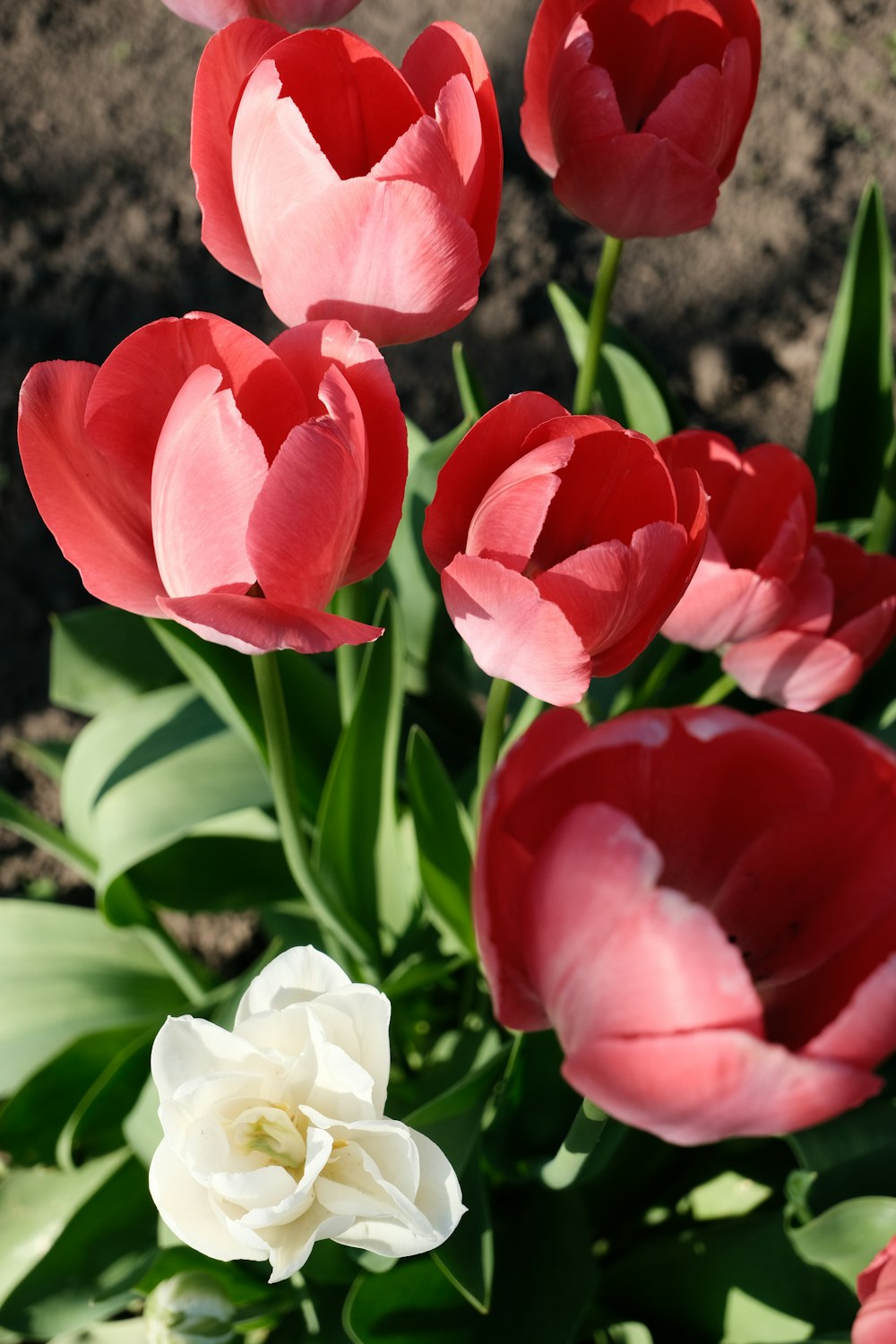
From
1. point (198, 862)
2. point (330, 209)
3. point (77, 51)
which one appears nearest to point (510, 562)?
point (330, 209)

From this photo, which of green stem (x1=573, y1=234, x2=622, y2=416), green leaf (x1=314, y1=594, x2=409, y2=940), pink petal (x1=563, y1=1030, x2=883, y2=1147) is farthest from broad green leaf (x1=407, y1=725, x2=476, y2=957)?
pink petal (x1=563, y1=1030, x2=883, y2=1147)

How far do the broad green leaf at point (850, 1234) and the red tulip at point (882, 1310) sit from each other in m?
0.18

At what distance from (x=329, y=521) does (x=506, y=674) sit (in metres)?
0.11

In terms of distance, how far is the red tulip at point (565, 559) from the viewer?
0.48 metres

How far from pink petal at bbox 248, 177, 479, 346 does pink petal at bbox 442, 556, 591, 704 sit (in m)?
0.14

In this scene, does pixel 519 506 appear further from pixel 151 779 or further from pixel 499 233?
pixel 499 233

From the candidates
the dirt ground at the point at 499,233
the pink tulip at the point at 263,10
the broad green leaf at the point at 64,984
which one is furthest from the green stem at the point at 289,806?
the dirt ground at the point at 499,233

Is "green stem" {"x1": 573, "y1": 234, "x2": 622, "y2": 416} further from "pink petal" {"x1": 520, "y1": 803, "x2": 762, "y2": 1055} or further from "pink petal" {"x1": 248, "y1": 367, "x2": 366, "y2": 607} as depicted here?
"pink petal" {"x1": 520, "y1": 803, "x2": 762, "y2": 1055}

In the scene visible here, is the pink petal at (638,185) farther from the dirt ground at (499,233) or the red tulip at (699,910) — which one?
the dirt ground at (499,233)

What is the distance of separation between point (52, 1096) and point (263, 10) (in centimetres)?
84

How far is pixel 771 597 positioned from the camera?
0.68m

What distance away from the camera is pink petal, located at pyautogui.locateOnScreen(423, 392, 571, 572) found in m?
0.50

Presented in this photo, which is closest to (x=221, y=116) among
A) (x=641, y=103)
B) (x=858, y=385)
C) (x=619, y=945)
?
(x=641, y=103)

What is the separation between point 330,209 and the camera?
0.50 meters
